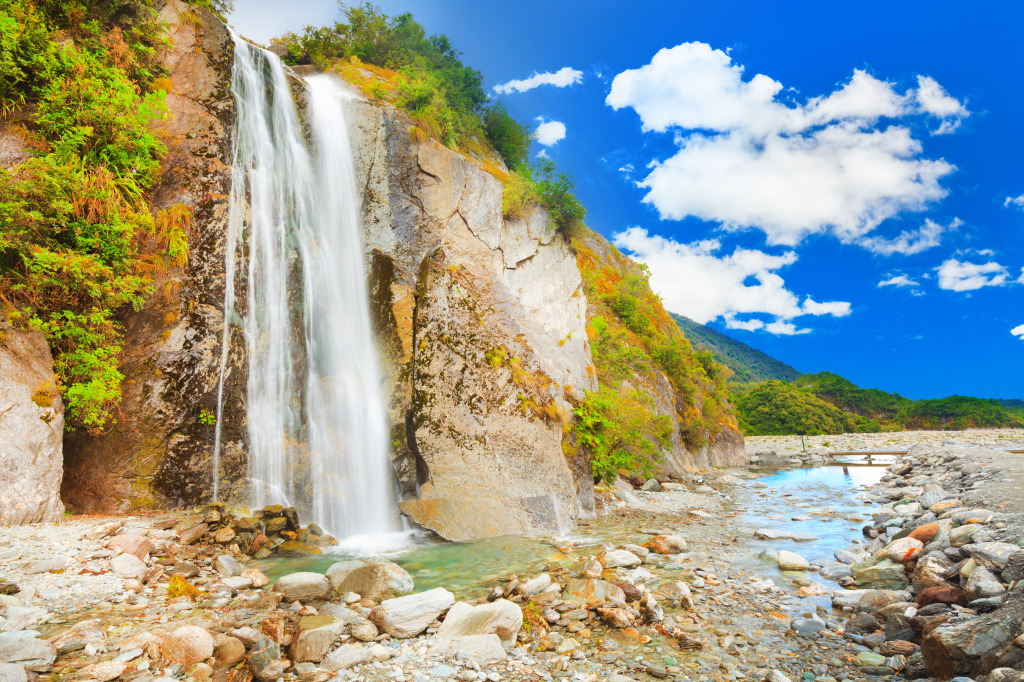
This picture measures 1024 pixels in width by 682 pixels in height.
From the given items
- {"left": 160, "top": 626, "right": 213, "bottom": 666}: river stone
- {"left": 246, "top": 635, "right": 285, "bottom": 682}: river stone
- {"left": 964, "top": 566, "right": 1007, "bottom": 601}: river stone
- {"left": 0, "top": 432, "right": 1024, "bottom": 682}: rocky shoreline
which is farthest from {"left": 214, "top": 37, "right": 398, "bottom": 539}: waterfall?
{"left": 964, "top": 566, "right": 1007, "bottom": 601}: river stone

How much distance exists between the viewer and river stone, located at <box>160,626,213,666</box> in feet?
16.2

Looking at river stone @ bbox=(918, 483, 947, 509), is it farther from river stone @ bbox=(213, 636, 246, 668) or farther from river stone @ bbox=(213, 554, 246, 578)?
river stone @ bbox=(213, 554, 246, 578)

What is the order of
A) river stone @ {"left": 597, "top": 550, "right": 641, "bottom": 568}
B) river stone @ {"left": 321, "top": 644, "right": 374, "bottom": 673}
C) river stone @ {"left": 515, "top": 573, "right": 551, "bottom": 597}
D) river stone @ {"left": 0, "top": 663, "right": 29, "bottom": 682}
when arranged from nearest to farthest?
river stone @ {"left": 0, "top": 663, "right": 29, "bottom": 682}, river stone @ {"left": 321, "top": 644, "right": 374, "bottom": 673}, river stone @ {"left": 515, "top": 573, "right": 551, "bottom": 597}, river stone @ {"left": 597, "top": 550, "right": 641, "bottom": 568}

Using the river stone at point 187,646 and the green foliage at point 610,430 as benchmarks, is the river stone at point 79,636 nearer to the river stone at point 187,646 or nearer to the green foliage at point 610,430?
the river stone at point 187,646

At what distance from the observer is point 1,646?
15.3 feet

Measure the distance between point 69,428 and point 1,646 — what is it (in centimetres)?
623

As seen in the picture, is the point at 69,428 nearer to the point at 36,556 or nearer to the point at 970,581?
the point at 36,556

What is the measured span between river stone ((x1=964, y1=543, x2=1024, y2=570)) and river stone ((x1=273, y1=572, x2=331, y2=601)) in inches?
365

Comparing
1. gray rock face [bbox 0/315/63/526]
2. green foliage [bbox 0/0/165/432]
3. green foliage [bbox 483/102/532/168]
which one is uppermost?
green foliage [bbox 483/102/532/168]

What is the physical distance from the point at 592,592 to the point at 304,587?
4.33m

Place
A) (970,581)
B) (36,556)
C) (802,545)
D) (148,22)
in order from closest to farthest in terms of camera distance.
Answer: (970,581) → (36,556) → (802,545) → (148,22)

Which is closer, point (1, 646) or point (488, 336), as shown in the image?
point (1, 646)

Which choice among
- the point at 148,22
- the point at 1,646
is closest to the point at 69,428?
the point at 1,646

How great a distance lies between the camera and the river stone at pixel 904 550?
8023 millimetres
